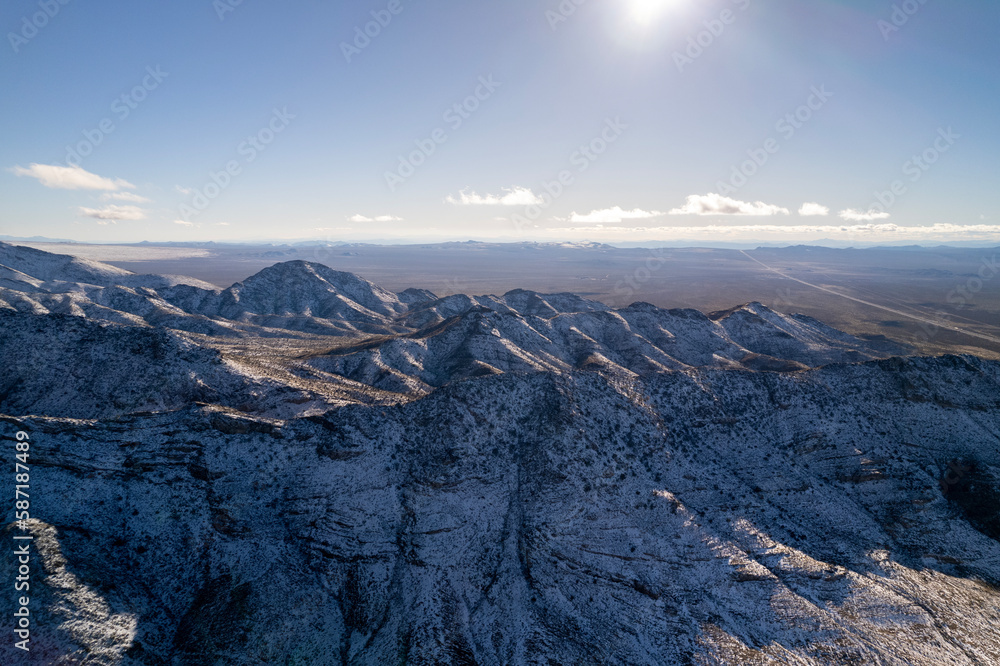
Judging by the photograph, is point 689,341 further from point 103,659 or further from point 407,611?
point 103,659

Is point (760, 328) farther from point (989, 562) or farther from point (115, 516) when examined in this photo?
point (115, 516)

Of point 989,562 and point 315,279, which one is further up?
point 315,279

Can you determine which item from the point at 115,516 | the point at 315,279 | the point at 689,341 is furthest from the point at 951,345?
the point at 315,279

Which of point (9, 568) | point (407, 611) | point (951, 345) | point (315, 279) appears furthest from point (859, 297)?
point (9, 568)

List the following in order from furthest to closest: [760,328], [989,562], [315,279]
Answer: [315,279] < [760,328] < [989,562]

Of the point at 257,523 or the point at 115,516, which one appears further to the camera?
the point at 257,523

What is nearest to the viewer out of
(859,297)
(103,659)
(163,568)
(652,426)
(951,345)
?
(103,659)

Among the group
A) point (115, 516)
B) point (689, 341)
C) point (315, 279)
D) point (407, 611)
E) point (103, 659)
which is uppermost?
point (315, 279)
